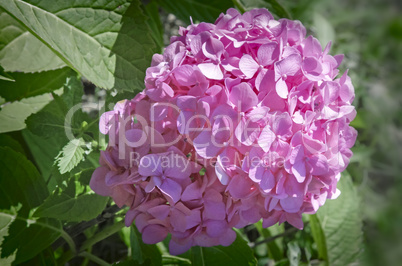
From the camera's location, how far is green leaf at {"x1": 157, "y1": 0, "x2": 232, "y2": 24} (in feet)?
2.73

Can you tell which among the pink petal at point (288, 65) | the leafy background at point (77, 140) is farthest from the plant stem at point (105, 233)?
the pink petal at point (288, 65)

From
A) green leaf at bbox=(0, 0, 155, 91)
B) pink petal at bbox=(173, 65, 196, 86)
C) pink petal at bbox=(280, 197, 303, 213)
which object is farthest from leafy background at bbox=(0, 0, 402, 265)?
pink petal at bbox=(280, 197, 303, 213)

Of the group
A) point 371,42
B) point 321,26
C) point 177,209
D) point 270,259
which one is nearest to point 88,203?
point 177,209

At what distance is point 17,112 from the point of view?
2.52 ft

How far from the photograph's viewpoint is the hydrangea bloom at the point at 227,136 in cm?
52

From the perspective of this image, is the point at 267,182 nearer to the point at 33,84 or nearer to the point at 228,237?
the point at 228,237

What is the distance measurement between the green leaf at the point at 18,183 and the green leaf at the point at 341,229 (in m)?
0.49

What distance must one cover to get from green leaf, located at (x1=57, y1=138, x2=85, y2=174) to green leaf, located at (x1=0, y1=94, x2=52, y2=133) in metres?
0.17

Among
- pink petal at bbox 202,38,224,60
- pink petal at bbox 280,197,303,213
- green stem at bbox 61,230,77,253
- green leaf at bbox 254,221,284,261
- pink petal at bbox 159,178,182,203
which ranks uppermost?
pink petal at bbox 202,38,224,60

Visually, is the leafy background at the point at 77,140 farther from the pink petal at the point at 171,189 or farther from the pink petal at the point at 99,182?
the pink petal at the point at 171,189

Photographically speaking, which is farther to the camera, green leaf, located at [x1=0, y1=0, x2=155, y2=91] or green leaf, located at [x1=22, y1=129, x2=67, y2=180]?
green leaf, located at [x1=22, y1=129, x2=67, y2=180]

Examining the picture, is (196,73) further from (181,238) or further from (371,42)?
(371,42)

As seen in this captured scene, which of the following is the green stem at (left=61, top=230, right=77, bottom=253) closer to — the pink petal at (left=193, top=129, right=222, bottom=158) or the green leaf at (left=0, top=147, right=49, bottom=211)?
the green leaf at (left=0, top=147, right=49, bottom=211)

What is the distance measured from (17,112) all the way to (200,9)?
354 mm
